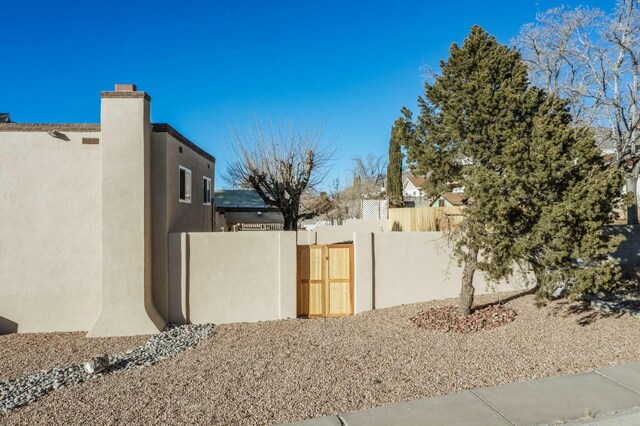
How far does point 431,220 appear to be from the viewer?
14.2 meters

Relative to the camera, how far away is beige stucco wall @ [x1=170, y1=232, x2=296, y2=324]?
30.5ft

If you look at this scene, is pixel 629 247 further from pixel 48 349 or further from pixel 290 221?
pixel 48 349

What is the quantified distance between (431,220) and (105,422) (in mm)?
11893

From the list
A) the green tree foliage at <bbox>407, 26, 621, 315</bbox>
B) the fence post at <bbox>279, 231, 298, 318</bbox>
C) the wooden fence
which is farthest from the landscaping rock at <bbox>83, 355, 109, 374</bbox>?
the wooden fence

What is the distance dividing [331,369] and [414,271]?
453 cm

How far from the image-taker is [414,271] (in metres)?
9.55

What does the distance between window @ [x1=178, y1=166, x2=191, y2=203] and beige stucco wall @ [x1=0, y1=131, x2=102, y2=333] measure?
212 cm

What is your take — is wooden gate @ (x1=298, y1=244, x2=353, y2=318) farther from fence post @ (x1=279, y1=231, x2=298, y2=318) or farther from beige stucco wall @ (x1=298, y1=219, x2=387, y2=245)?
beige stucco wall @ (x1=298, y1=219, x2=387, y2=245)

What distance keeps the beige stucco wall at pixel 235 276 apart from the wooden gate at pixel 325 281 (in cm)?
Answer: 29

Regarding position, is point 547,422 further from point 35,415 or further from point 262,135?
point 262,135

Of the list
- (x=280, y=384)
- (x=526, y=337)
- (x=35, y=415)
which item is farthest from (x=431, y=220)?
(x=35, y=415)

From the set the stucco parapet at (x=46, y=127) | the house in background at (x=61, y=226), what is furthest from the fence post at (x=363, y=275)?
the stucco parapet at (x=46, y=127)

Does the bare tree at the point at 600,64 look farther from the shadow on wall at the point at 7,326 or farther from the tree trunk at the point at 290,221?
the shadow on wall at the point at 7,326

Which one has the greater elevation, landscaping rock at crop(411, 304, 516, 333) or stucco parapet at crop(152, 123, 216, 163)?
stucco parapet at crop(152, 123, 216, 163)
